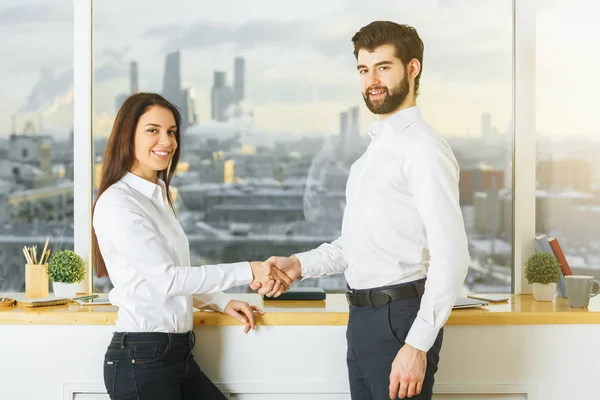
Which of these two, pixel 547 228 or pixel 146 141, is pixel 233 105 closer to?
pixel 146 141

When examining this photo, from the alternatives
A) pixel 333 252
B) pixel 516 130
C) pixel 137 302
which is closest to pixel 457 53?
pixel 516 130

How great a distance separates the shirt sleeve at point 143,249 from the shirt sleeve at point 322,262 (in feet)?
1.32

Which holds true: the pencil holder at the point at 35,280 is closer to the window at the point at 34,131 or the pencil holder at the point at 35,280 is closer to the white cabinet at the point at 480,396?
the window at the point at 34,131

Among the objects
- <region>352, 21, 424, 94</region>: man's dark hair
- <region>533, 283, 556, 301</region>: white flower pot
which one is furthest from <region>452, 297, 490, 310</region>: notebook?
<region>352, 21, 424, 94</region>: man's dark hair

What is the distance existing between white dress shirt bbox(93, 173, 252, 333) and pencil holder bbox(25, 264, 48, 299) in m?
0.76

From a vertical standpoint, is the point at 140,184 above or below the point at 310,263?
above

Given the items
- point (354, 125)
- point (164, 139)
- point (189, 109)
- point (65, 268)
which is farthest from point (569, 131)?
point (65, 268)

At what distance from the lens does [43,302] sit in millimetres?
2691

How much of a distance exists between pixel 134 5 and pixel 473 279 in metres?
1.86

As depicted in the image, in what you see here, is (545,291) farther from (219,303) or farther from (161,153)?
(161,153)

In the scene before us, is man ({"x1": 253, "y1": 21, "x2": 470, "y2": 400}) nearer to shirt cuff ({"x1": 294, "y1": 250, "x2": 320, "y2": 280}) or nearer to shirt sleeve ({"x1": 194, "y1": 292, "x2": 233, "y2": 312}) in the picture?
shirt cuff ({"x1": 294, "y1": 250, "x2": 320, "y2": 280})

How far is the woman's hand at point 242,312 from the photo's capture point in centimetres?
248

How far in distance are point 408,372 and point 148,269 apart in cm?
79

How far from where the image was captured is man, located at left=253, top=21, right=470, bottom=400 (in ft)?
6.22
